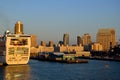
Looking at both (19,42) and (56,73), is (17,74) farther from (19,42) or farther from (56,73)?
(19,42)

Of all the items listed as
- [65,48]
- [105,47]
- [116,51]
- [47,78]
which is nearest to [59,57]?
[116,51]

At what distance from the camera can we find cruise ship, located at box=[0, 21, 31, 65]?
176ft

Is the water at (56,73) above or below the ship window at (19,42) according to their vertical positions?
below

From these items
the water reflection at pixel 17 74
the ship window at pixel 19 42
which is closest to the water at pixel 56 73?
the water reflection at pixel 17 74

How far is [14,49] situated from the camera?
54.6 m

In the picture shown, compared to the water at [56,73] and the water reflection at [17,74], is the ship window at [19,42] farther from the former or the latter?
the water reflection at [17,74]

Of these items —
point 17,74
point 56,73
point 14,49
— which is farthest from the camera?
point 14,49

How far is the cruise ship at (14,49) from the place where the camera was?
53750 mm

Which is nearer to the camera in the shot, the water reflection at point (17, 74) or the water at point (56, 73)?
the water reflection at point (17, 74)

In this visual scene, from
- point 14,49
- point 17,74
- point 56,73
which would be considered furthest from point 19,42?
point 17,74

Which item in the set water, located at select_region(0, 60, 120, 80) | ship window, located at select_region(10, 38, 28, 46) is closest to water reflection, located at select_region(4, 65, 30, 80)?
water, located at select_region(0, 60, 120, 80)

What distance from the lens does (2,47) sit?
186ft

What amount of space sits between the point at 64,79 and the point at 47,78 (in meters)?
2.03

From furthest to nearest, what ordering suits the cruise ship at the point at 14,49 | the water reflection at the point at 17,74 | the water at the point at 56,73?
the cruise ship at the point at 14,49, the water at the point at 56,73, the water reflection at the point at 17,74
